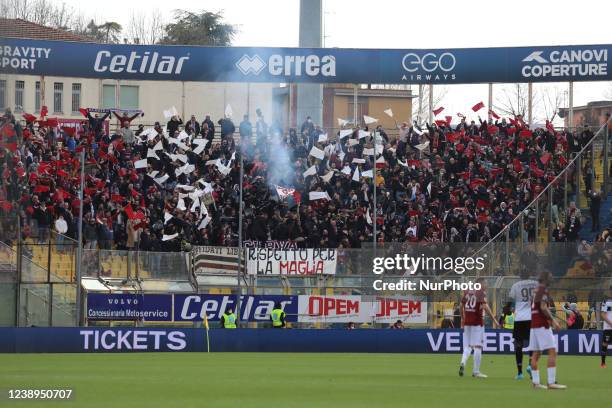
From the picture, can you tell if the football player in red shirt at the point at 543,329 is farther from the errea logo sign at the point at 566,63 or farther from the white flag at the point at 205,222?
the errea logo sign at the point at 566,63

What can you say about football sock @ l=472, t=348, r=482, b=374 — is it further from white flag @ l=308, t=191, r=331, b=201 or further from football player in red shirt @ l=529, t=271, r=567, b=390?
white flag @ l=308, t=191, r=331, b=201

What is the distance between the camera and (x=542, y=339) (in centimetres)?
2023

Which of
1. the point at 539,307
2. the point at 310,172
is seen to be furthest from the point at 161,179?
the point at 539,307

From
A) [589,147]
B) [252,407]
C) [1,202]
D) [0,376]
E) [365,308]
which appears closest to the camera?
[1,202]

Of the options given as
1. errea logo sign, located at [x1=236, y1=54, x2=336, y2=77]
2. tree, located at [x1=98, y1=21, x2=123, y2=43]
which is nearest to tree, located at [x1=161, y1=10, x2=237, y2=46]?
tree, located at [x1=98, y1=21, x2=123, y2=43]

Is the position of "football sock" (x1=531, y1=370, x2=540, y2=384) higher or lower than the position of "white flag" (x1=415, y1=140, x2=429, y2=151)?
lower

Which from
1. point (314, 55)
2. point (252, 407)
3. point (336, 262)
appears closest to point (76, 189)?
point (336, 262)

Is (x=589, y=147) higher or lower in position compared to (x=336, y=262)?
higher

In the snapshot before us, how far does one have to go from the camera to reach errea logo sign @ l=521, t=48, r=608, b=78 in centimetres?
5206


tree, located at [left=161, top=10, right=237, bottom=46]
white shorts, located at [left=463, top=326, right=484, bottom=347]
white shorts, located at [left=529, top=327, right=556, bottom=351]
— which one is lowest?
white shorts, located at [left=463, top=326, right=484, bottom=347]

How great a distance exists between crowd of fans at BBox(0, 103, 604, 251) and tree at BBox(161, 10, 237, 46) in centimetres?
5578

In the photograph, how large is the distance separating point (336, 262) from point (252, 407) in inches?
824

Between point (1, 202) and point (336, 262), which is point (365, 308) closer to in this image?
point (336, 262)

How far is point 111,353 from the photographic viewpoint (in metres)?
35.6
